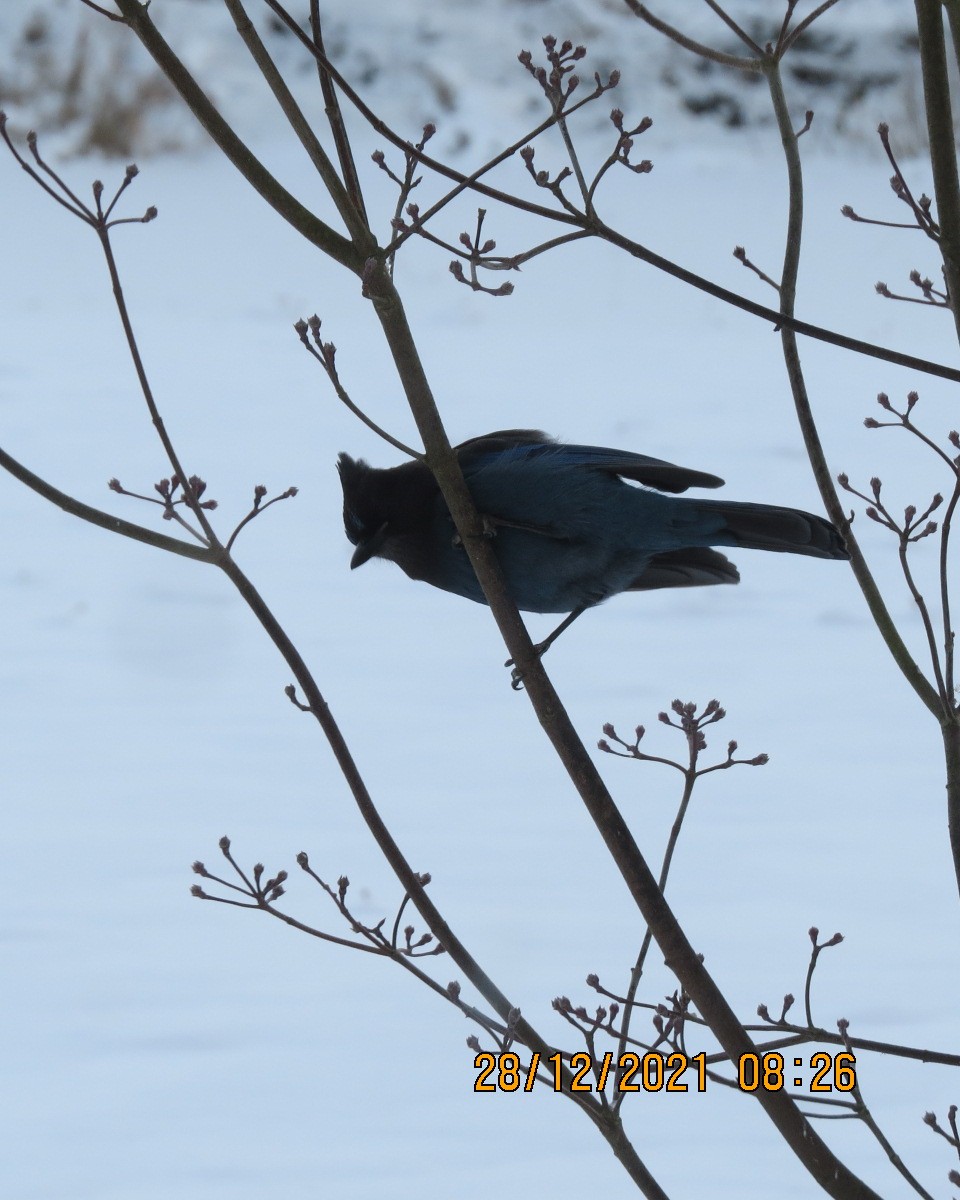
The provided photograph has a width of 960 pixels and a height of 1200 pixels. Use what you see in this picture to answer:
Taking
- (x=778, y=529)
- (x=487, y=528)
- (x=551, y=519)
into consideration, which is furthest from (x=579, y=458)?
(x=487, y=528)

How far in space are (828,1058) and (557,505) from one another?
89 centimetres

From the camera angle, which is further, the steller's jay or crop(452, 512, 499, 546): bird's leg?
the steller's jay

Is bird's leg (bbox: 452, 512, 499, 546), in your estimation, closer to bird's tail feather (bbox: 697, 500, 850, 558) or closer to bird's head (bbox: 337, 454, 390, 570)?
bird's head (bbox: 337, 454, 390, 570)

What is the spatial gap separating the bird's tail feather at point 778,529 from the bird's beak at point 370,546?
0.50 meters

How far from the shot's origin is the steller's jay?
83.7 inches

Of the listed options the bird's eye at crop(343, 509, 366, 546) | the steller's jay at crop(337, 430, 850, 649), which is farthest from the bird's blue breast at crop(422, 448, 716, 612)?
the bird's eye at crop(343, 509, 366, 546)

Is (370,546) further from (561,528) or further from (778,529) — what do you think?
(778,529)

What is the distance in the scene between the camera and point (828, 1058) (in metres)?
1.73

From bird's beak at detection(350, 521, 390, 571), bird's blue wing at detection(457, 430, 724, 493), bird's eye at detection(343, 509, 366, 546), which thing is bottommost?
bird's beak at detection(350, 521, 390, 571)

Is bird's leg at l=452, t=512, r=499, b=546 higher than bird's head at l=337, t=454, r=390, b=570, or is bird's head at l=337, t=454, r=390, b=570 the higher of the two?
bird's head at l=337, t=454, r=390, b=570

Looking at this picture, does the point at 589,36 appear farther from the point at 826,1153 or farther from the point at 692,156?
the point at 826,1153

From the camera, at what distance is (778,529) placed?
6.88 ft

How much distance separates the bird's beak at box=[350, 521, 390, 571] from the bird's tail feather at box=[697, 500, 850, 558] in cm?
50

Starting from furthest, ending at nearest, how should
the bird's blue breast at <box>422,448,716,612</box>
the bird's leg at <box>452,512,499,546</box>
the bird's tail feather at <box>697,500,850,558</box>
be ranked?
1. the bird's blue breast at <box>422,448,716,612</box>
2. the bird's tail feather at <box>697,500,850,558</box>
3. the bird's leg at <box>452,512,499,546</box>
